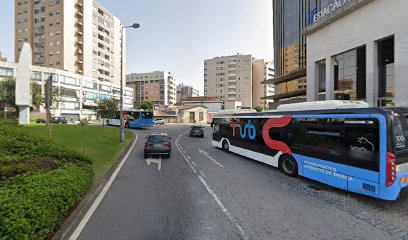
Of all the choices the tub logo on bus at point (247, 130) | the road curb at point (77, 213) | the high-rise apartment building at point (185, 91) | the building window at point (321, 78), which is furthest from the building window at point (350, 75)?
the high-rise apartment building at point (185, 91)

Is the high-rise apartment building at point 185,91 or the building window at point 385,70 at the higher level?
the high-rise apartment building at point 185,91

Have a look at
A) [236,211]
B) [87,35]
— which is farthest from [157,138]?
[87,35]

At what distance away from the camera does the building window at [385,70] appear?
18.2 m

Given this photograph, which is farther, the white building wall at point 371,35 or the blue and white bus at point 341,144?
the white building wall at point 371,35

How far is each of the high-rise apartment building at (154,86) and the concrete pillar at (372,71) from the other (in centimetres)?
10716

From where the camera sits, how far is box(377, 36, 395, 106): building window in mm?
18234

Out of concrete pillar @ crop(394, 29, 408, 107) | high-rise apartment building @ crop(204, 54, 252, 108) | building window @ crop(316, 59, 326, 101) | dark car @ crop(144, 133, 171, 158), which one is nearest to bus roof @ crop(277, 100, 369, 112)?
dark car @ crop(144, 133, 171, 158)

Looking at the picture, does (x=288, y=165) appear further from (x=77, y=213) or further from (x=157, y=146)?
Result: (x=77, y=213)

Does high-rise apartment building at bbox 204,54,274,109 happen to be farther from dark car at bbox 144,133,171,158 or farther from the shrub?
the shrub

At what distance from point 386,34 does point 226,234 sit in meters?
A: 21.1

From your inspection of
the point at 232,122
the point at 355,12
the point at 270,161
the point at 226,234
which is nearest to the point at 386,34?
the point at 355,12

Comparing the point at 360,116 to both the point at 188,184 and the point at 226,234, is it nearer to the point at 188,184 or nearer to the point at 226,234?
the point at 226,234

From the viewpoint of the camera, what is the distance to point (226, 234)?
14.8 feet

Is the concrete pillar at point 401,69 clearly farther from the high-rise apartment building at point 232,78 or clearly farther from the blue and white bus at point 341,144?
the high-rise apartment building at point 232,78
